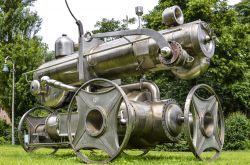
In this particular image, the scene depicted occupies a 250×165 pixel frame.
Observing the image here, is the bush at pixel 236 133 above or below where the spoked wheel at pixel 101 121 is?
below

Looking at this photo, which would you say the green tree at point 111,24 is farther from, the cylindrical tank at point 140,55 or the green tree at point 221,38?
the cylindrical tank at point 140,55

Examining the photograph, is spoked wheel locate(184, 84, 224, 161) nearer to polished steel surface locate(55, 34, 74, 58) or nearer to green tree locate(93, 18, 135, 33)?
polished steel surface locate(55, 34, 74, 58)

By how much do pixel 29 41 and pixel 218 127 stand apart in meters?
24.8

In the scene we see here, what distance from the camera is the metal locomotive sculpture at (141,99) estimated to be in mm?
9773

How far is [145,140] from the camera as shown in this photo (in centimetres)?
1105

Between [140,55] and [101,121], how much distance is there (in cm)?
197

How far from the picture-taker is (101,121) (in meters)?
10.4

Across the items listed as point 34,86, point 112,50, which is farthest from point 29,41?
point 112,50

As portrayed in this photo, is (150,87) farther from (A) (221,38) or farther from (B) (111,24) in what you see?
(B) (111,24)

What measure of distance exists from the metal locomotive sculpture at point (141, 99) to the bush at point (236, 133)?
12703 mm

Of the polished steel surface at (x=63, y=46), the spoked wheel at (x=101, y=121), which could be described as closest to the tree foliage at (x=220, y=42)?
the polished steel surface at (x=63, y=46)

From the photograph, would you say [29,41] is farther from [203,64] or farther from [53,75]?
[203,64]

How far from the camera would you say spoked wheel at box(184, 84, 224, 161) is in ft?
32.6

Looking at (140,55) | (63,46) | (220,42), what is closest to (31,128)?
(63,46)
